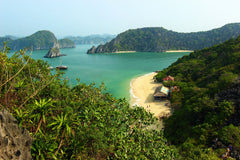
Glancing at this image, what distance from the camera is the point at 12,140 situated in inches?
263

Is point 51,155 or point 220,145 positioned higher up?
point 51,155

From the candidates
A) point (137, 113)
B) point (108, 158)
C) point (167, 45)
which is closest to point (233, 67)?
point (137, 113)

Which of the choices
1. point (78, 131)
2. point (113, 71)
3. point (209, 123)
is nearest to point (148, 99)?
point (209, 123)

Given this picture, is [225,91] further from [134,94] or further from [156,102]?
[134,94]

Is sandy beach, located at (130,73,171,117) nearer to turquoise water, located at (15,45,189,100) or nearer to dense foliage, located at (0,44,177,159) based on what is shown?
turquoise water, located at (15,45,189,100)

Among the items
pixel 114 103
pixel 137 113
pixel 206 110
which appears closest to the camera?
pixel 137 113

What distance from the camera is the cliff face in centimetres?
632

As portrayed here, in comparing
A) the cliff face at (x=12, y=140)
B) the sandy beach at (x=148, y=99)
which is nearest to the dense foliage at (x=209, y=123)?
the sandy beach at (x=148, y=99)

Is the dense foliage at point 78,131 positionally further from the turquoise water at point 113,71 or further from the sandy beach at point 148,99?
the turquoise water at point 113,71

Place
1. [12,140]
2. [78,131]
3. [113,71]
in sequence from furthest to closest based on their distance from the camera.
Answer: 1. [113,71]
2. [78,131]
3. [12,140]

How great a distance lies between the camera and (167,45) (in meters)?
192

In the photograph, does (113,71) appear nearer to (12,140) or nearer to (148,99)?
(148,99)

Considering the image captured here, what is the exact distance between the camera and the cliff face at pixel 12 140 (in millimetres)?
6324

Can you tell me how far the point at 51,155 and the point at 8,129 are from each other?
2.51 metres
